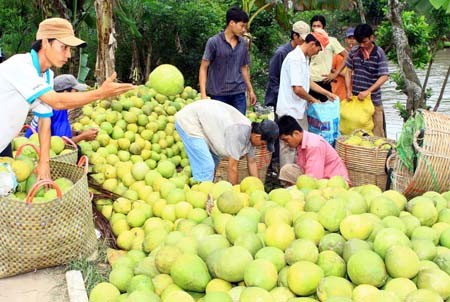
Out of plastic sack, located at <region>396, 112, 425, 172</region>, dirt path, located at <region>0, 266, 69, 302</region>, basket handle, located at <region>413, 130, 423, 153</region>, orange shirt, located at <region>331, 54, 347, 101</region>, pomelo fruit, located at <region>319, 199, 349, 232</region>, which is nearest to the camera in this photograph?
pomelo fruit, located at <region>319, 199, 349, 232</region>

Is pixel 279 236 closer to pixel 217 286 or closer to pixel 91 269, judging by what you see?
pixel 217 286

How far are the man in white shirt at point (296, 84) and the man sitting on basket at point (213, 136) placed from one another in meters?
0.73

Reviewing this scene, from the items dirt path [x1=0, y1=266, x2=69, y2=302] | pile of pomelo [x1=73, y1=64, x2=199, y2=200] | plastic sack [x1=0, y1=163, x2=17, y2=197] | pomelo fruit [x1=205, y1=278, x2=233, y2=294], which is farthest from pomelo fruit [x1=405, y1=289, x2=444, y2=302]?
pile of pomelo [x1=73, y1=64, x2=199, y2=200]

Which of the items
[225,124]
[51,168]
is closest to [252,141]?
[225,124]

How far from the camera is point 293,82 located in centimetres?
523

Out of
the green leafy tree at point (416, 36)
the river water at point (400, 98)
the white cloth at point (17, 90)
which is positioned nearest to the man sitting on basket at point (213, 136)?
the white cloth at point (17, 90)

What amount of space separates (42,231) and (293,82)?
3.02 m

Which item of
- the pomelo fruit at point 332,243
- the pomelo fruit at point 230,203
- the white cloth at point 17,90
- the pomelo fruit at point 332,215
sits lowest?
the pomelo fruit at point 230,203

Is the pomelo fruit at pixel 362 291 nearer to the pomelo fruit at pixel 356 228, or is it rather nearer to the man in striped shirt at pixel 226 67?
the pomelo fruit at pixel 356 228

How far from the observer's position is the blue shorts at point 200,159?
4635mm

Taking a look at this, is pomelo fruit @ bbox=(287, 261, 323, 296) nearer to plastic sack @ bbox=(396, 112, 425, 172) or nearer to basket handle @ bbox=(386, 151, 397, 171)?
plastic sack @ bbox=(396, 112, 425, 172)

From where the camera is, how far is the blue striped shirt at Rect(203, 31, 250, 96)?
217 inches

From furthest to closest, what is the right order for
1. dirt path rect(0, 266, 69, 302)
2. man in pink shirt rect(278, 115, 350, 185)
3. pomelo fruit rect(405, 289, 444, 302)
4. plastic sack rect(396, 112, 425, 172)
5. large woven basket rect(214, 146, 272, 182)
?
1. large woven basket rect(214, 146, 272, 182)
2. man in pink shirt rect(278, 115, 350, 185)
3. plastic sack rect(396, 112, 425, 172)
4. dirt path rect(0, 266, 69, 302)
5. pomelo fruit rect(405, 289, 444, 302)

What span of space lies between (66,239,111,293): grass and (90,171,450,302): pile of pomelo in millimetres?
286
